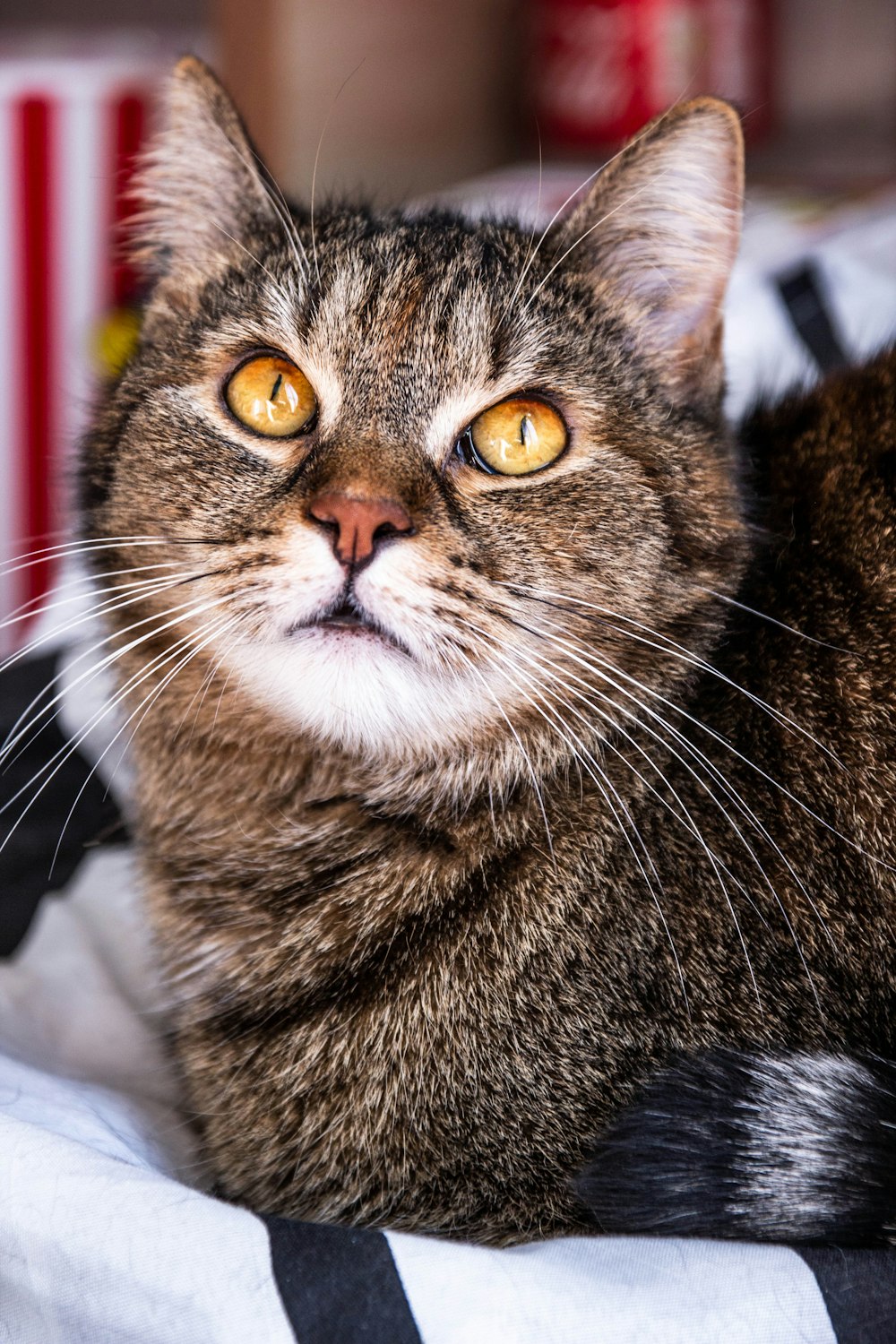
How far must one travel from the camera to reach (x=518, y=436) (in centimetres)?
96

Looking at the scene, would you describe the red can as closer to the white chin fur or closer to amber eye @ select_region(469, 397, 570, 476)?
amber eye @ select_region(469, 397, 570, 476)

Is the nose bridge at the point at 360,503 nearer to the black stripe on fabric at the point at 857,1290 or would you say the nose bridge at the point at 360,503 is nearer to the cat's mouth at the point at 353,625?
the cat's mouth at the point at 353,625

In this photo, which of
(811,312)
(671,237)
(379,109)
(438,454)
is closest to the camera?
(438,454)

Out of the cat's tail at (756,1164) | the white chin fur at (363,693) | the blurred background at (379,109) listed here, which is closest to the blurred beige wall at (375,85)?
the blurred background at (379,109)

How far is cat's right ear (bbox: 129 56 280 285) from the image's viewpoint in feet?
3.58

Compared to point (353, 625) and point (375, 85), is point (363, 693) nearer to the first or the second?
point (353, 625)

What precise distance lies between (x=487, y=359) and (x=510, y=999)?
47cm

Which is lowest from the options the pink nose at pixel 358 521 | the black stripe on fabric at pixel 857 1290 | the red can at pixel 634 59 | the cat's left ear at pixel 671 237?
the black stripe on fabric at pixel 857 1290

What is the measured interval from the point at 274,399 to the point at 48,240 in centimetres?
171

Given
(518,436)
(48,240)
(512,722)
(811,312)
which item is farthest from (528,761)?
(48,240)

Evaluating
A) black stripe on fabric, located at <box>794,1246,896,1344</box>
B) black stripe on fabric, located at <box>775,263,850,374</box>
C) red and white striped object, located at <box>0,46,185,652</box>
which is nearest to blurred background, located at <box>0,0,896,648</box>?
red and white striped object, located at <box>0,46,185,652</box>

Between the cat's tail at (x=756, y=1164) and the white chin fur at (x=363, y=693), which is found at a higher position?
the white chin fur at (x=363, y=693)

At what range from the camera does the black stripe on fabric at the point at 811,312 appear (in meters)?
1.67

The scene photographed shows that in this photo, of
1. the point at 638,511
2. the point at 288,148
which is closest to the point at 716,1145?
the point at 638,511
